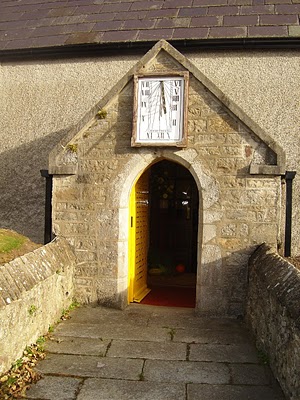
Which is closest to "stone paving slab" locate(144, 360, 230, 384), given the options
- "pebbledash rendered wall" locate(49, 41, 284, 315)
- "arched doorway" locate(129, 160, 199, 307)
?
"pebbledash rendered wall" locate(49, 41, 284, 315)

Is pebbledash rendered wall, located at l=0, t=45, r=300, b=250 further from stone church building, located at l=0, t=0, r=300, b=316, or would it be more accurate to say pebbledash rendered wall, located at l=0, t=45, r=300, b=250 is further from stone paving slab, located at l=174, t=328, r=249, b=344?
stone paving slab, located at l=174, t=328, r=249, b=344

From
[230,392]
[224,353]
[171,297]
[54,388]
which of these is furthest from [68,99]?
[230,392]

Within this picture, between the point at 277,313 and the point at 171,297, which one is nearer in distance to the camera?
the point at 277,313

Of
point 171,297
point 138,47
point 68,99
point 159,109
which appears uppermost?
point 138,47

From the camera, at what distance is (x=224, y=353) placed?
182 inches

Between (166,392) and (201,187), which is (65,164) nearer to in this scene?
(201,187)

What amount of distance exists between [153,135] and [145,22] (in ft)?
14.4

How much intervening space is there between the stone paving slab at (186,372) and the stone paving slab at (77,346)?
2.15ft

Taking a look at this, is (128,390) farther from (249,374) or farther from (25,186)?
(25,186)

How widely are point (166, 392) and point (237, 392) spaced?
0.67 metres

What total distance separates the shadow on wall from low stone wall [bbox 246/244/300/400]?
551 cm

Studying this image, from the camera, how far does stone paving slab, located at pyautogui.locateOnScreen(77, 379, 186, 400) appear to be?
3.55 meters

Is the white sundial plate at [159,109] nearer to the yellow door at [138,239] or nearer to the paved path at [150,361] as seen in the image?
the yellow door at [138,239]

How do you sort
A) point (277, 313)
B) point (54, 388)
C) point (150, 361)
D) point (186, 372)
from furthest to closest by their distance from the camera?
point (150, 361) → point (186, 372) → point (277, 313) → point (54, 388)
